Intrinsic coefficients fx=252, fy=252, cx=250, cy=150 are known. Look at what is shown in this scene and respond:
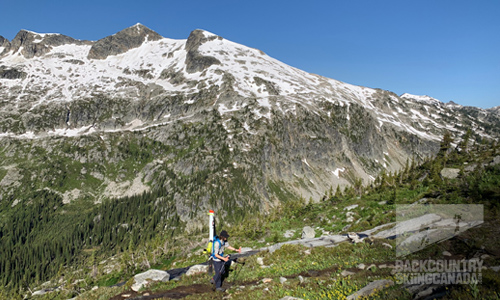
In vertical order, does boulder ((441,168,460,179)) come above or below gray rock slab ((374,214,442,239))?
above

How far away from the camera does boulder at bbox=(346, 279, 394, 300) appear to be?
10427mm

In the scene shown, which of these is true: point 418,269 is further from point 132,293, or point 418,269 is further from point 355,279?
point 132,293

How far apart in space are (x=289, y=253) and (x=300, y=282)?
733 cm

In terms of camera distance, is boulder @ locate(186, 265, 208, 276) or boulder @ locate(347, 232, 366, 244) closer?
boulder @ locate(347, 232, 366, 244)

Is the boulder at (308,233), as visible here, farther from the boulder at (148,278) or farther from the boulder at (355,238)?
the boulder at (148,278)

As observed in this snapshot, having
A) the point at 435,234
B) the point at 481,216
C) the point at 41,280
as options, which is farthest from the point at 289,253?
the point at 41,280

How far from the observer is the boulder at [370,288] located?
1043 centimetres

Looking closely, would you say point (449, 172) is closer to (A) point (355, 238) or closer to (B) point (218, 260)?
(A) point (355, 238)

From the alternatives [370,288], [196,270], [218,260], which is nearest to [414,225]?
[370,288]

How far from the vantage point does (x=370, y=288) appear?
10.8m

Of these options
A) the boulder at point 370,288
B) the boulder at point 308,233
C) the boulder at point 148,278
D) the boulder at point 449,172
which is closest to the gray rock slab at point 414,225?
the boulder at point 370,288

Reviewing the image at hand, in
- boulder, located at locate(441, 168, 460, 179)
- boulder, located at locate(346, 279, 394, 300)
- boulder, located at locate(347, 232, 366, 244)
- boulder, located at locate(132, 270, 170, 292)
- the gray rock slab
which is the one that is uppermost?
boulder, located at locate(441, 168, 460, 179)

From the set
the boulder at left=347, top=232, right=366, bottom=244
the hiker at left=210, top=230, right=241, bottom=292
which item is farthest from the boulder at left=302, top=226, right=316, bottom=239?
the hiker at left=210, top=230, right=241, bottom=292

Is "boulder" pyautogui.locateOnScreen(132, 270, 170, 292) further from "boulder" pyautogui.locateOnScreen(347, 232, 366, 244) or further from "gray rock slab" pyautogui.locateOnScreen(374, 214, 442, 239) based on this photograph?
"gray rock slab" pyautogui.locateOnScreen(374, 214, 442, 239)
